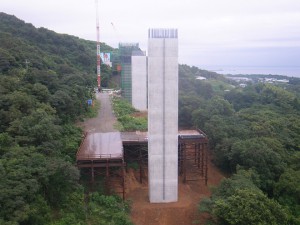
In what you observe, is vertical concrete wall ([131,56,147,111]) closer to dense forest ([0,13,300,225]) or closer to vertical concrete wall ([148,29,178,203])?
dense forest ([0,13,300,225])

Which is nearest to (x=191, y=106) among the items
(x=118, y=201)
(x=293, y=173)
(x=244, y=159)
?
(x=244, y=159)

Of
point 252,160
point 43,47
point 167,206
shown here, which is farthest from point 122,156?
point 43,47

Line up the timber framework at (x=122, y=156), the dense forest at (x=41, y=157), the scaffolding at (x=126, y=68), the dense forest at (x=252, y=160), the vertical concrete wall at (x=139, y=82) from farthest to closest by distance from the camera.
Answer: the scaffolding at (x=126, y=68)
the vertical concrete wall at (x=139, y=82)
the timber framework at (x=122, y=156)
the dense forest at (x=252, y=160)
the dense forest at (x=41, y=157)

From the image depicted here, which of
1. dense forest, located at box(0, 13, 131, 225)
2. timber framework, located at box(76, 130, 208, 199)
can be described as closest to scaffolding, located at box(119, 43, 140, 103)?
dense forest, located at box(0, 13, 131, 225)

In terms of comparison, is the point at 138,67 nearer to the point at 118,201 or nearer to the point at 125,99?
the point at 125,99

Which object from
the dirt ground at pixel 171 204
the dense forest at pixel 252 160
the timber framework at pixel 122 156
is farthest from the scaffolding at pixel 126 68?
the dirt ground at pixel 171 204

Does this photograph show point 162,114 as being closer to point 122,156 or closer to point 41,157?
point 122,156

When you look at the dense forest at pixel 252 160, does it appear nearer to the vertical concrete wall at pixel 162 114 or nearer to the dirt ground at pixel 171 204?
the dirt ground at pixel 171 204
